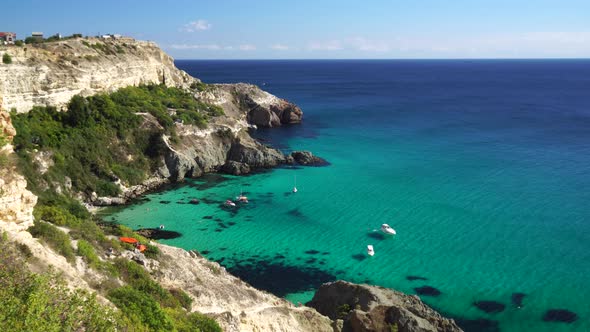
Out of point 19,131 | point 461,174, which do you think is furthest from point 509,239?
point 19,131

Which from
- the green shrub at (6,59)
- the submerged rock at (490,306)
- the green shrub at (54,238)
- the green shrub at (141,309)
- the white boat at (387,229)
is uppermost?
the green shrub at (6,59)

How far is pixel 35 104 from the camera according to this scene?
160 feet

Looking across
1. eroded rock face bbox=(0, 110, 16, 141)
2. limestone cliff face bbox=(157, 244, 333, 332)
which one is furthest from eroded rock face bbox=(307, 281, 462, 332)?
eroded rock face bbox=(0, 110, 16, 141)

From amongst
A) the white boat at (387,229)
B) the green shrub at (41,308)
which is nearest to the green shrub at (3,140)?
the green shrub at (41,308)

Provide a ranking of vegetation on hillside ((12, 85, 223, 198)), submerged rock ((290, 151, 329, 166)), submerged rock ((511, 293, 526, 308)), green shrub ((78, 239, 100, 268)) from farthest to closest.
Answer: submerged rock ((290, 151, 329, 166)) < vegetation on hillside ((12, 85, 223, 198)) < submerged rock ((511, 293, 526, 308)) < green shrub ((78, 239, 100, 268))

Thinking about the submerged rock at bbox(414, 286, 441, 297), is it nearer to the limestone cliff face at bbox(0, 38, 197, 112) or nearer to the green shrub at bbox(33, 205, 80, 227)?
the green shrub at bbox(33, 205, 80, 227)

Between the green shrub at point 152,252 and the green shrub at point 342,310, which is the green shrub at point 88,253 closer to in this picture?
the green shrub at point 152,252

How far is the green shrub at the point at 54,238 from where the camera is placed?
20.5 metres

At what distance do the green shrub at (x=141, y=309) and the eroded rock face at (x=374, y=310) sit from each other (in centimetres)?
838

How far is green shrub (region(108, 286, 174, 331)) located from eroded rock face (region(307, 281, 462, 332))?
8379 mm

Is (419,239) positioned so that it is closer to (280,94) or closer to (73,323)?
(73,323)

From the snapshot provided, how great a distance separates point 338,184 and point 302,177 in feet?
15.6

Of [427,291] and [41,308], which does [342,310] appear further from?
[41,308]

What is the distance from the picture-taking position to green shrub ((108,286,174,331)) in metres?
16.5
